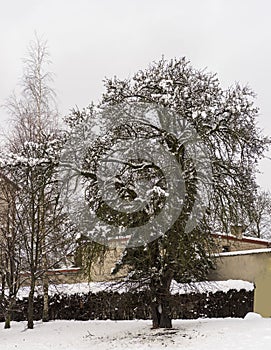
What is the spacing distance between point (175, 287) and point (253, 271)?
347 cm

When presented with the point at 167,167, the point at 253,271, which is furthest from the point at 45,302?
the point at 167,167

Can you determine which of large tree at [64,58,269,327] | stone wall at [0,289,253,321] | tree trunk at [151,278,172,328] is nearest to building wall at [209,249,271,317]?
stone wall at [0,289,253,321]

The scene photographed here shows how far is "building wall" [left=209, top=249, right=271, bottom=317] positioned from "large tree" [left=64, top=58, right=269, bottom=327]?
3.34m

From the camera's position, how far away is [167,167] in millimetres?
10305

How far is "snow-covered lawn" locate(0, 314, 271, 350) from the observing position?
8.93 metres

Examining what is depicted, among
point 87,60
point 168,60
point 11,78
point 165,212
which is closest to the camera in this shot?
point 165,212

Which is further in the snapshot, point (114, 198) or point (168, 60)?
point (168, 60)

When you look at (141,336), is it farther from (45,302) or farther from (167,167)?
(45,302)

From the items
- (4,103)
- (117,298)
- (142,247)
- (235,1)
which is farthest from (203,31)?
(4,103)

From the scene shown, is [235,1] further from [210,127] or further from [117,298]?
[117,298]

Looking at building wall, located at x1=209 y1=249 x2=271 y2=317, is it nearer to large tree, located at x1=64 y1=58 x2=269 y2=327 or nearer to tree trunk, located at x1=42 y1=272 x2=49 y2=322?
large tree, located at x1=64 y1=58 x2=269 y2=327

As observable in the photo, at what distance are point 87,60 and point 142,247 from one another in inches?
264

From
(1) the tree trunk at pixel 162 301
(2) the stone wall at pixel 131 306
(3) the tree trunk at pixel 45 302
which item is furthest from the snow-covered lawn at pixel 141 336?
(3) the tree trunk at pixel 45 302

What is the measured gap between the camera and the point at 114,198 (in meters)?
10.6
